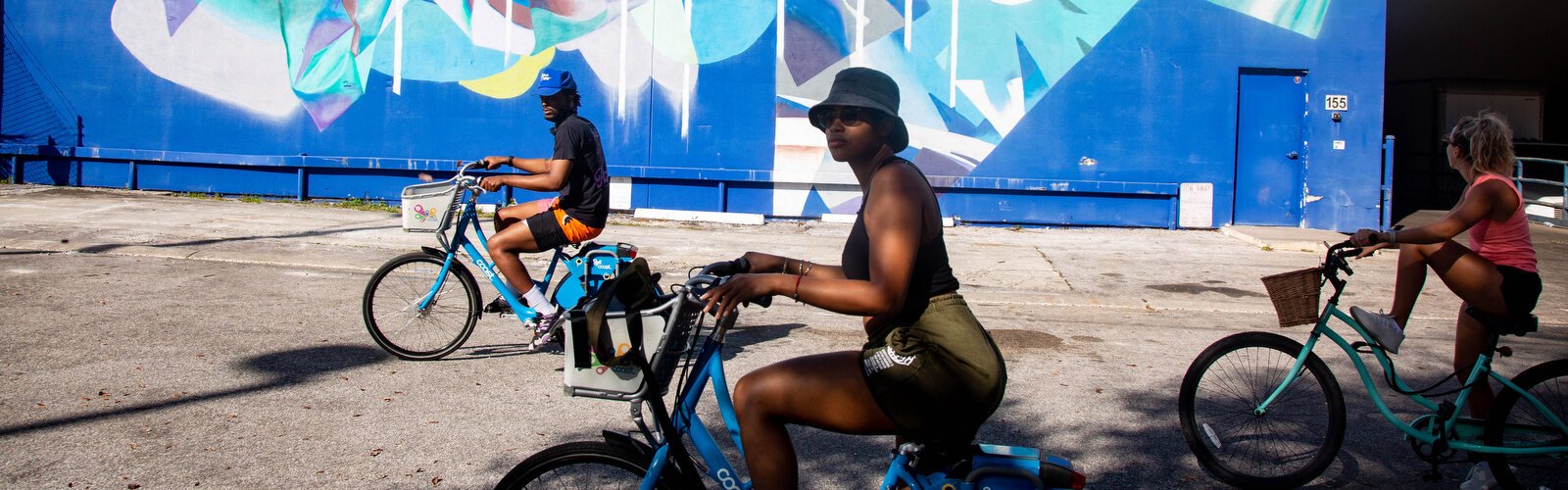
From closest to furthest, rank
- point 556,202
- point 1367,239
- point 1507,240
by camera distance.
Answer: point 1367,239
point 1507,240
point 556,202

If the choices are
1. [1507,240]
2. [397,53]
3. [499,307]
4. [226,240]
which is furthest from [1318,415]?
[397,53]

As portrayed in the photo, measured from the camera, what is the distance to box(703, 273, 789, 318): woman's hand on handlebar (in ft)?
9.01

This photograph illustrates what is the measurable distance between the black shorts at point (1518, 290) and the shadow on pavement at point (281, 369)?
18.3 feet

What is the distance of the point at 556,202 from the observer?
6.52m

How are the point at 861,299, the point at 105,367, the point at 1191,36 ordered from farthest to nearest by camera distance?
the point at 1191,36
the point at 105,367
the point at 861,299

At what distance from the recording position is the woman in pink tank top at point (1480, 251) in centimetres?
448

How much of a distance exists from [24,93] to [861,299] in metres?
18.3

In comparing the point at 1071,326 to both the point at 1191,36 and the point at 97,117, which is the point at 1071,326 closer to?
the point at 1191,36

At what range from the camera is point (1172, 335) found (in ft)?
25.8

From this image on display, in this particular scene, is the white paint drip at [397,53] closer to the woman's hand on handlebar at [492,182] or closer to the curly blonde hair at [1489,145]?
the woman's hand on handlebar at [492,182]

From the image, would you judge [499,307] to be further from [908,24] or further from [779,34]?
[908,24]

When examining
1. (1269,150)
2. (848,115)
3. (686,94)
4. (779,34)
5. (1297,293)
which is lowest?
(1297,293)

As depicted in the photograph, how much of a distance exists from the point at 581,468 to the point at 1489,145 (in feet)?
13.0

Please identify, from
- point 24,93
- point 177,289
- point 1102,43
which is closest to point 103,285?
point 177,289
